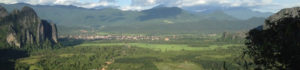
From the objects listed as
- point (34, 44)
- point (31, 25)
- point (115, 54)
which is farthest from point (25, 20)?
point (115, 54)

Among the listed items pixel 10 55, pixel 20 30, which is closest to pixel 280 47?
pixel 10 55

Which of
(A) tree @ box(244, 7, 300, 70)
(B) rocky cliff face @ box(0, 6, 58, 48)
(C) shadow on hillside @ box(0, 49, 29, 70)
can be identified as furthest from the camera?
(B) rocky cliff face @ box(0, 6, 58, 48)

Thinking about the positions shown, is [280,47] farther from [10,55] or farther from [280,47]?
[10,55]

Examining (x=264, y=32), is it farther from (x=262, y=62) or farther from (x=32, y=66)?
(x=32, y=66)

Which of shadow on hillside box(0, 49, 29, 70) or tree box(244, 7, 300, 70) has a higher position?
tree box(244, 7, 300, 70)

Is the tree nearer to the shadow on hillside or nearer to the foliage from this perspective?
the foliage

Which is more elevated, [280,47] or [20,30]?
[280,47]


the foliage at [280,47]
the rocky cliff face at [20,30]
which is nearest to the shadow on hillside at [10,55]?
the rocky cliff face at [20,30]

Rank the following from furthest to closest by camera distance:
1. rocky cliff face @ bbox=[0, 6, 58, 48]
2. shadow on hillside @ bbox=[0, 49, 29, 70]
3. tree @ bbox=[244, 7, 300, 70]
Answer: rocky cliff face @ bbox=[0, 6, 58, 48] → shadow on hillside @ bbox=[0, 49, 29, 70] → tree @ bbox=[244, 7, 300, 70]

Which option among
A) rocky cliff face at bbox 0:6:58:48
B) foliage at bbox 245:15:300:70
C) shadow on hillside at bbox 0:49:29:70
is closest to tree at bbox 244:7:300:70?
foliage at bbox 245:15:300:70

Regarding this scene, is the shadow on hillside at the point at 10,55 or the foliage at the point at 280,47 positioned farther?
the shadow on hillside at the point at 10,55

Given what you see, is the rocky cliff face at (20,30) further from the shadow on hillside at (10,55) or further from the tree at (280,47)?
the tree at (280,47)
